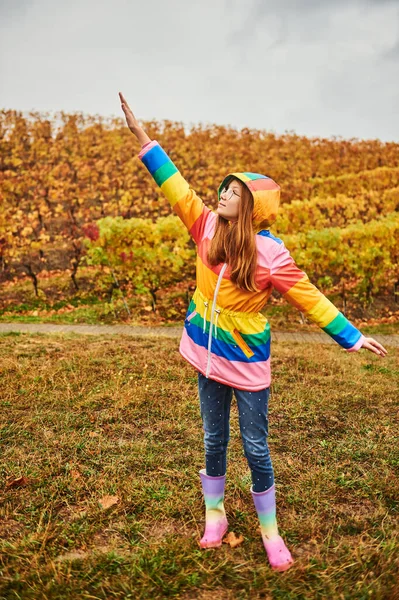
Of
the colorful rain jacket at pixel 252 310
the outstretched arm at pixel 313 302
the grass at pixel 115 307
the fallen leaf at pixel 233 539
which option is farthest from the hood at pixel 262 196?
the grass at pixel 115 307

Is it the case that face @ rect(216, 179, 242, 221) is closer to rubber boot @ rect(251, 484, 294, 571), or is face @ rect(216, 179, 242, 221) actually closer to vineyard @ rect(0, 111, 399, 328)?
rubber boot @ rect(251, 484, 294, 571)

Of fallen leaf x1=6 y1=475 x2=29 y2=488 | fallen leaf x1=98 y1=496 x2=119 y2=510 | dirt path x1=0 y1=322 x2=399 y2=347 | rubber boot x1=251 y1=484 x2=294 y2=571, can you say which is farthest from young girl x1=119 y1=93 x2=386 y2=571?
dirt path x1=0 y1=322 x2=399 y2=347

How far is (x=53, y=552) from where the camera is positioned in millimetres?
2441

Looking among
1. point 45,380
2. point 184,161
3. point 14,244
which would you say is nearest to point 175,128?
point 184,161

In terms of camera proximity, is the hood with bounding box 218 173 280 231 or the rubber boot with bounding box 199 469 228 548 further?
the rubber boot with bounding box 199 469 228 548

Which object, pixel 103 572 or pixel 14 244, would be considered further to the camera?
pixel 14 244

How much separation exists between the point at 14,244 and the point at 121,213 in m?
3.26

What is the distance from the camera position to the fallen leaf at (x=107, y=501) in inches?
112

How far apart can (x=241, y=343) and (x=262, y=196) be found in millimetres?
659

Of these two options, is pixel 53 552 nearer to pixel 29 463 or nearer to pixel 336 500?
pixel 29 463

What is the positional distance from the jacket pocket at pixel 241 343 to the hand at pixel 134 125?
1.07 metres

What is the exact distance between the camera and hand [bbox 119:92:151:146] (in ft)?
8.56

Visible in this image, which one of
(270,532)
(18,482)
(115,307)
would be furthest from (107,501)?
(115,307)

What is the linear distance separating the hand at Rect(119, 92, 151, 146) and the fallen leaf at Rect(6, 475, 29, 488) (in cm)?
204
